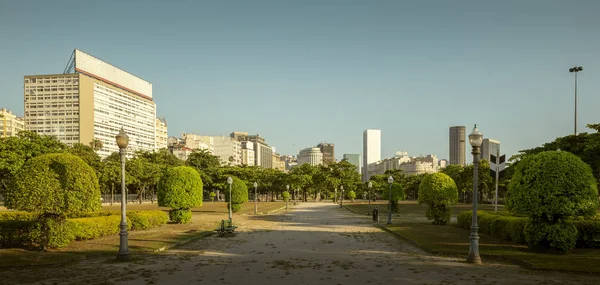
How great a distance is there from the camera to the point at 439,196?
27688 mm

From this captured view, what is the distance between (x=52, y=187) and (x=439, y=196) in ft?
79.2

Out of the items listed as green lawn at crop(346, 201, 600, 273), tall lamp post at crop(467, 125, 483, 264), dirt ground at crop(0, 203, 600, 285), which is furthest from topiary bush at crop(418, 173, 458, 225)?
tall lamp post at crop(467, 125, 483, 264)

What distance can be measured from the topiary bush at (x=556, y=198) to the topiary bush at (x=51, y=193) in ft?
62.4

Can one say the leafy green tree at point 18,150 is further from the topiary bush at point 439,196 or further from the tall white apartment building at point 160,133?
the tall white apartment building at point 160,133

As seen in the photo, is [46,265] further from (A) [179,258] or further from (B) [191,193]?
(B) [191,193]

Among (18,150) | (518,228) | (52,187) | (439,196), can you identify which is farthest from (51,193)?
(18,150)

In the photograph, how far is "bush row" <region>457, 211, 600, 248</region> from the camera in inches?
645

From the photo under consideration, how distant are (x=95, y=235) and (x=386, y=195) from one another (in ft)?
113

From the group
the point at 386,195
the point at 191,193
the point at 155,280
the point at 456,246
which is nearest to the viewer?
the point at 155,280

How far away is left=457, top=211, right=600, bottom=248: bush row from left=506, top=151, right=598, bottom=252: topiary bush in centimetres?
69

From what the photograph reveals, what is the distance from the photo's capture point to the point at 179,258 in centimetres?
1512

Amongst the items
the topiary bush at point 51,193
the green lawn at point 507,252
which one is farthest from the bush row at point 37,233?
the green lawn at point 507,252

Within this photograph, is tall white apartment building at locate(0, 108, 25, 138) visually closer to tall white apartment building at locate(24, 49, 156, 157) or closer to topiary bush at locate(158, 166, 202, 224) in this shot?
tall white apartment building at locate(24, 49, 156, 157)

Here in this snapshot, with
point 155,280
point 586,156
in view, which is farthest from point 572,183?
point 586,156
